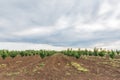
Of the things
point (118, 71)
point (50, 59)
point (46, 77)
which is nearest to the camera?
point (46, 77)

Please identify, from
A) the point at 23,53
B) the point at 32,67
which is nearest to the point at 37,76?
the point at 32,67

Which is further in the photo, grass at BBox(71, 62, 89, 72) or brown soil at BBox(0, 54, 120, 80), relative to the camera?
grass at BBox(71, 62, 89, 72)

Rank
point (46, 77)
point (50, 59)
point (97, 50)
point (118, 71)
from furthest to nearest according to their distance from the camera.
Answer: point (97, 50), point (50, 59), point (118, 71), point (46, 77)

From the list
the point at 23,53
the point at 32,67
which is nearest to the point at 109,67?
the point at 32,67

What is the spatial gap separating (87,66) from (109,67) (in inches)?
77.1

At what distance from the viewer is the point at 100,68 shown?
22.5 meters

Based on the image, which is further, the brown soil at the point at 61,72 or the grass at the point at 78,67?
the grass at the point at 78,67

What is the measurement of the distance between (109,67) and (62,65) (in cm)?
405

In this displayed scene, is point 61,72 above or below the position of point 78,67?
below

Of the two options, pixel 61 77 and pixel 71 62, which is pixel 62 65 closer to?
pixel 71 62

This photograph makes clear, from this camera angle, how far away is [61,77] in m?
19.4

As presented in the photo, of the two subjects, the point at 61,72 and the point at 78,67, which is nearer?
the point at 61,72

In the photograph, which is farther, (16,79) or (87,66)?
(87,66)

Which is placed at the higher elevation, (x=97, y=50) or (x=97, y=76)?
(x=97, y=50)
